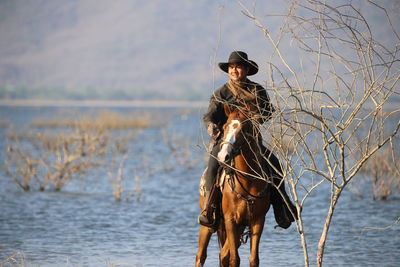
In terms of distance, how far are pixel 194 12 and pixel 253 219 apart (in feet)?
553

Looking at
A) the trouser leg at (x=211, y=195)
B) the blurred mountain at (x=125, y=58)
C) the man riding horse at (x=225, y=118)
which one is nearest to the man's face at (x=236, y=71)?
the man riding horse at (x=225, y=118)

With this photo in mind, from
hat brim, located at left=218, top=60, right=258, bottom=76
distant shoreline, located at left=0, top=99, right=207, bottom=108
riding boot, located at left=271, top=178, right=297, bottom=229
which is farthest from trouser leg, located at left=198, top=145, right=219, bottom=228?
distant shoreline, located at left=0, top=99, right=207, bottom=108

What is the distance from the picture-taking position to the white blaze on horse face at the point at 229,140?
786cm

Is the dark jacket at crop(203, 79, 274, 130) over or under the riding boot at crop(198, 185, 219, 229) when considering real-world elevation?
over

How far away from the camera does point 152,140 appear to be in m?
49.9

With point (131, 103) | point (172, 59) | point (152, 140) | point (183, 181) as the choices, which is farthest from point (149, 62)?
point (183, 181)

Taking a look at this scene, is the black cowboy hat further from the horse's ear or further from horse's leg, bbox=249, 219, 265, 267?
horse's leg, bbox=249, 219, 265, 267

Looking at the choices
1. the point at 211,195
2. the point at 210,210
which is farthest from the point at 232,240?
the point at 211,195

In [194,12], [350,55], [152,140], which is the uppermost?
[194,12]

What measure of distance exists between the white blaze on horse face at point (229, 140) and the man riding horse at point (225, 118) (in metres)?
0.47

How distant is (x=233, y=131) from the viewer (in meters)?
8.12

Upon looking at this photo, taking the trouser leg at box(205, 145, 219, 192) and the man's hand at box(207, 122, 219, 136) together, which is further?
the trouser leg at box(205, 145, 219, 192)

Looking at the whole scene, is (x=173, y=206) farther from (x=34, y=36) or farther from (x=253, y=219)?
(x=34, y=36)

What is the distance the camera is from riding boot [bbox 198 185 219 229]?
8.88 m
